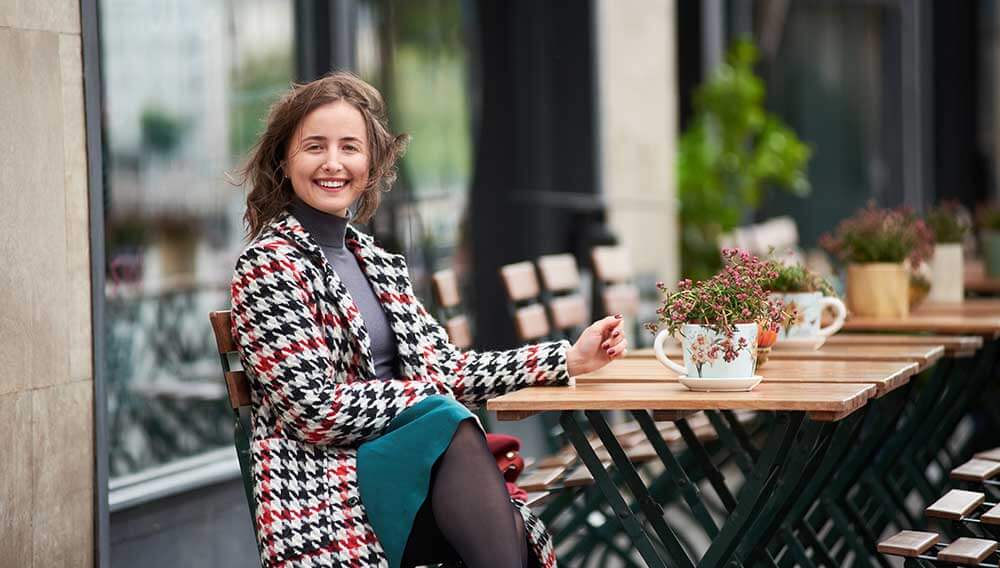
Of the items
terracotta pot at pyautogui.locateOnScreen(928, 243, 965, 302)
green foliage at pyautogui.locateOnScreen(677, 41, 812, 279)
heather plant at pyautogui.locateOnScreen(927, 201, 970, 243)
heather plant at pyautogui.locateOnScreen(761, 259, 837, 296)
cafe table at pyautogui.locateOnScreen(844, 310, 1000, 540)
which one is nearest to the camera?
heather plant at pyautogui.locateOnScreen(761, 259, 837, 296)

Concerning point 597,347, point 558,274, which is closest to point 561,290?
point 558,274

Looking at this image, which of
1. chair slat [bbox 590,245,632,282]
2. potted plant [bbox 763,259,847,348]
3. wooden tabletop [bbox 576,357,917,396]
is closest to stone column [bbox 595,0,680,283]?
chair slat [bbox 590,245,632,282]

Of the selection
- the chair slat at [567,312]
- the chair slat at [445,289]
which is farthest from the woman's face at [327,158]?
the chair slat at [567,312]

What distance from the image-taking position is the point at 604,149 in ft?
23.9

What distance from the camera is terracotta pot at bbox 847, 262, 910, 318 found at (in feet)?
14.9

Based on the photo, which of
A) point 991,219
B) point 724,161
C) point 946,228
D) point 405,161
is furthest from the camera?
point 724,161

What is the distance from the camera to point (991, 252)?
593 centimetres

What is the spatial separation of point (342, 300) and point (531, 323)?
1439 mm

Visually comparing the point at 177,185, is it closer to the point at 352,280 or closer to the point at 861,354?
the point at 352,280

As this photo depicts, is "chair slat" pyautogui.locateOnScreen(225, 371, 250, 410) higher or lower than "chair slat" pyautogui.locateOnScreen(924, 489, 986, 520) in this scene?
higher

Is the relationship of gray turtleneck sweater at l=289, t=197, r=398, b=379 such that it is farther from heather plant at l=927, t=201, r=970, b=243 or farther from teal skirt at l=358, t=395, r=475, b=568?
heather plant at l=927, t=201, r=970, b=243

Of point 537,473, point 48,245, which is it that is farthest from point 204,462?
point 48,245

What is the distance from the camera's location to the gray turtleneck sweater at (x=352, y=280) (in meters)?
3.10

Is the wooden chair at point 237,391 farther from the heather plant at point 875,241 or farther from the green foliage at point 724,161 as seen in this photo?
the green foliage at point 724,161
